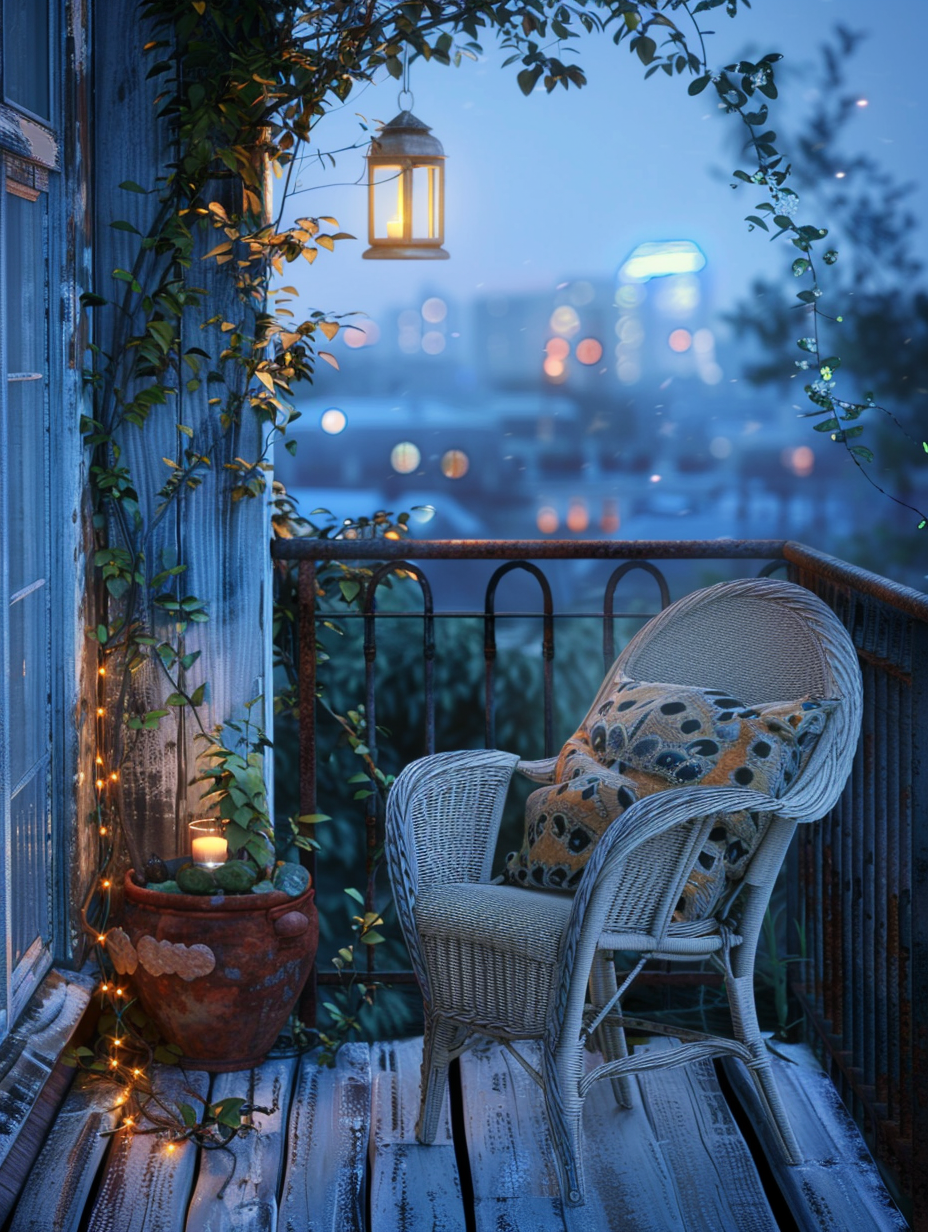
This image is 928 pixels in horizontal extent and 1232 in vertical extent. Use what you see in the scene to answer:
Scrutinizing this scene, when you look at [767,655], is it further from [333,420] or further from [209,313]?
[333,420]

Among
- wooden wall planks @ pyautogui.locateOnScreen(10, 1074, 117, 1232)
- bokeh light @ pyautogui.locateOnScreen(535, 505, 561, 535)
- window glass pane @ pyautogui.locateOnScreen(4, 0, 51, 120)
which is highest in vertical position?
window glass pane @ pyautogui.locateOnScreen(4, 0, 51, 120)

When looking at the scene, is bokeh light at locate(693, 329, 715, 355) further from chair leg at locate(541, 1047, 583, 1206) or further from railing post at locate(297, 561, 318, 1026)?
chair leg at locate(541, 1047, 583, 1206)

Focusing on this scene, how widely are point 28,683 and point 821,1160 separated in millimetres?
1542

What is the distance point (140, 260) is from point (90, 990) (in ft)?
4.46

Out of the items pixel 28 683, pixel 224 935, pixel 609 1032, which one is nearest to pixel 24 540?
pixel 28 683

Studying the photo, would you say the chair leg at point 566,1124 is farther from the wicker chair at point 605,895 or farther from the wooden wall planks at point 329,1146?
the wooden wall planks at point 329,1146

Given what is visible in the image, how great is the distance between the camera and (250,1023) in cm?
237

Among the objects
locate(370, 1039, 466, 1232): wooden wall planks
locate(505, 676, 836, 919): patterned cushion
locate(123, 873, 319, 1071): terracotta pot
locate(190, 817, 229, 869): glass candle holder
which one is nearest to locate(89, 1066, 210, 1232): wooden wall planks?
locate(123, 873, 319, 1071): terracotta pot

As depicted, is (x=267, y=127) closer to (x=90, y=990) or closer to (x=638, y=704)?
(x=638, y=704)

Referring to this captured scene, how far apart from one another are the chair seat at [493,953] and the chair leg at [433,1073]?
8 centimetres

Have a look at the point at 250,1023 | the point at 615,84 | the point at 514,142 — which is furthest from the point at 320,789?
the point at 615,84

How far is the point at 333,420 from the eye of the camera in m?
3.99

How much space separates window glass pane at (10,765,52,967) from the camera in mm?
2088

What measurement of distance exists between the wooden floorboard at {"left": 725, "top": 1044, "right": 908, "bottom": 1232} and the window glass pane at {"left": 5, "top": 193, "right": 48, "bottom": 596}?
157cm
